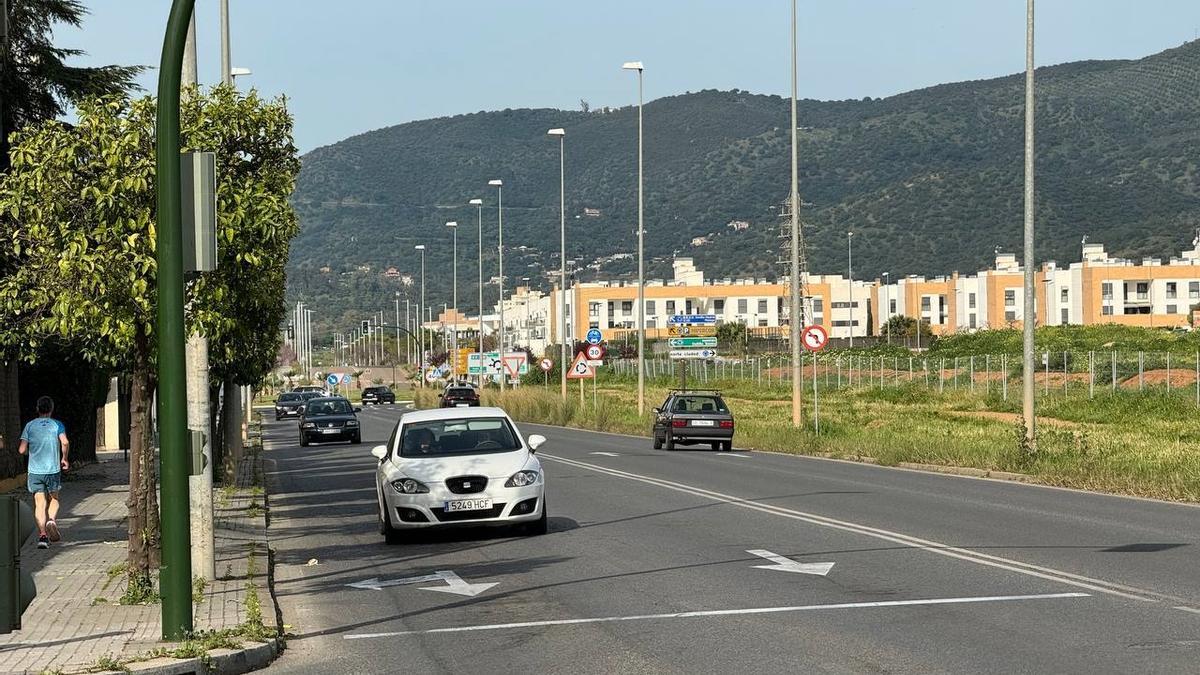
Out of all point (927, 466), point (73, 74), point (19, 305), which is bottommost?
point (927, 466)

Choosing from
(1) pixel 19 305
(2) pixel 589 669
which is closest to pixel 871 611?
(2) pixel 589 669

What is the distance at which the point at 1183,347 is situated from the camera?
311ft

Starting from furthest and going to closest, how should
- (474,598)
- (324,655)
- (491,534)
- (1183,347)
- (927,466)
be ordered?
(1183,347), (927,466), (491,534), (474,598), (324,655)

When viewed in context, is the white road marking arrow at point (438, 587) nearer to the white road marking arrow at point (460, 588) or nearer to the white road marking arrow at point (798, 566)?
the white road marking arrow at point (460, 588)

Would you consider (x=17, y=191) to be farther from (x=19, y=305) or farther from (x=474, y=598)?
(x=474, y=598)

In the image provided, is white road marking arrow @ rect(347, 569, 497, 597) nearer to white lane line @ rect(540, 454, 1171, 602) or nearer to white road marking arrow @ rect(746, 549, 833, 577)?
white road marking arrow @ rect(746, 549, 833, 577)

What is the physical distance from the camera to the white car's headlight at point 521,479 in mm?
19203

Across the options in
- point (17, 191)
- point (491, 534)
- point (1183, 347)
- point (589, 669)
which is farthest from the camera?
point (1183, 347)

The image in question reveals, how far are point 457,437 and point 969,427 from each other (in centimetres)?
3269

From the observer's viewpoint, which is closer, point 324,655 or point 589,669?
point 589,669

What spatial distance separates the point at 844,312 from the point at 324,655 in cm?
18694

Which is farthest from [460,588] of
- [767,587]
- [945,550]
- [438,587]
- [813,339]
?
[813,339]

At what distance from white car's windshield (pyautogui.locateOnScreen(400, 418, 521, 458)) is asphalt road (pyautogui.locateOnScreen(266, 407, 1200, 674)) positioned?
108 centimetres

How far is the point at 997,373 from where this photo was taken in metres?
85.1
